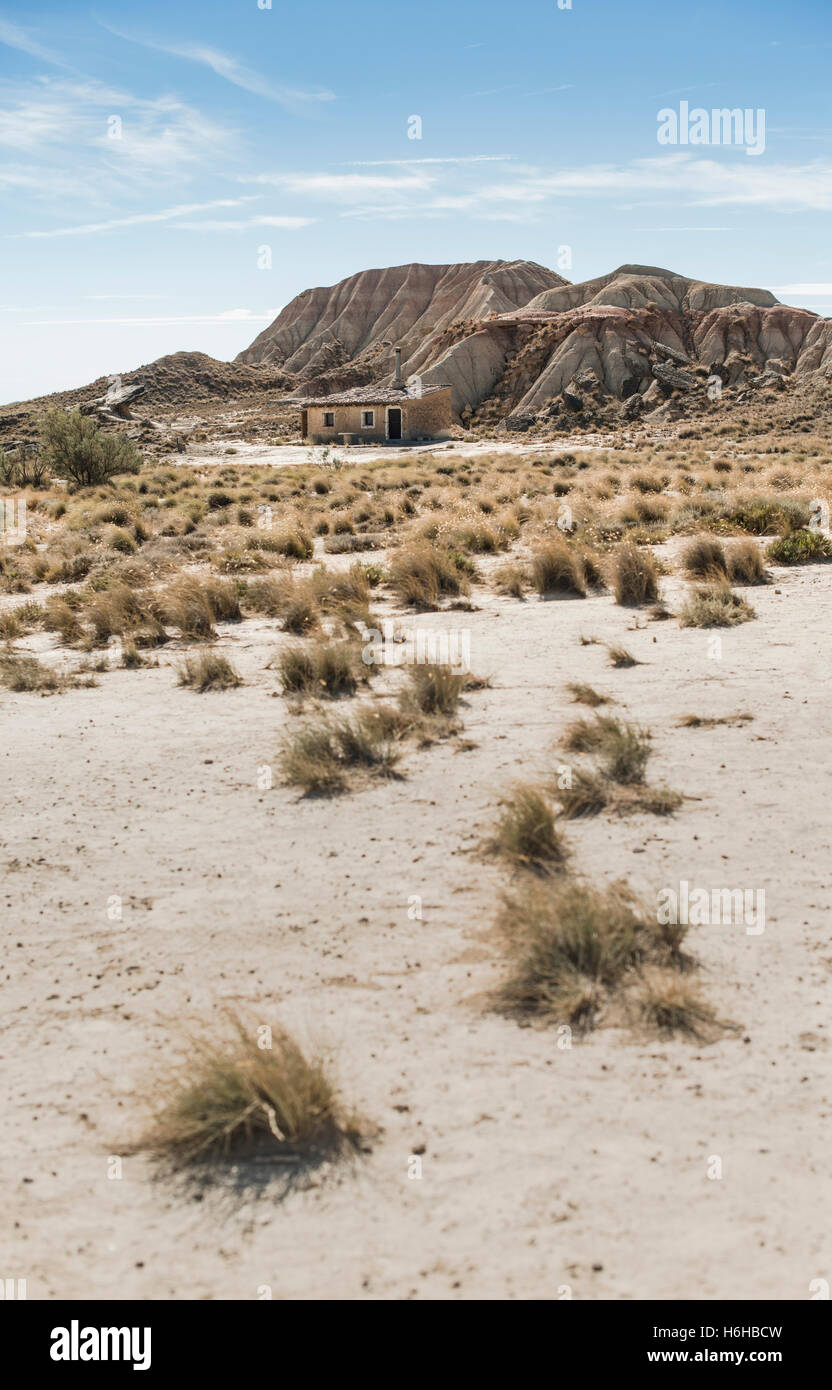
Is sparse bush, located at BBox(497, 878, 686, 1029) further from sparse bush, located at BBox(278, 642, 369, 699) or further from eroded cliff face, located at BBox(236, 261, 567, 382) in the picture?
eroded cliff face, located at BBox(236, 261, 567, 382)

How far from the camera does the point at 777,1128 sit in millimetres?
3820

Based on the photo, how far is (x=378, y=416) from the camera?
56.2 m

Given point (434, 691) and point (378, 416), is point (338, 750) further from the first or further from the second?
point (378, 416)

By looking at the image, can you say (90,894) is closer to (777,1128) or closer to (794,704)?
(777,1128)

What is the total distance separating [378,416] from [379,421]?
0.88 ft

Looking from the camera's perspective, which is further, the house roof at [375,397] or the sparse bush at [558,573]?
the house roof at [375,397]

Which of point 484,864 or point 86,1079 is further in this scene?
point 484,864

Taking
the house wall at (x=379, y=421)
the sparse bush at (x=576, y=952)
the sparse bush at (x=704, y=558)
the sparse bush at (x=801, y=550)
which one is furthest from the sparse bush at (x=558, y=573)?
the house wall at (x=379, y=421)

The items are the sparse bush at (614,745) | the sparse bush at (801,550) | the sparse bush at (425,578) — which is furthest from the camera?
the sparse bush at (801,550)

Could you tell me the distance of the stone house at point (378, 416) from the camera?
55.9 m

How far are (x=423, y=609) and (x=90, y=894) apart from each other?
299 inches

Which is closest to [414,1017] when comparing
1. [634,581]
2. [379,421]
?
[634,581]

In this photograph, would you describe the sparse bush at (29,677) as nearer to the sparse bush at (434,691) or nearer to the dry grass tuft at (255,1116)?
the sparse bush at (434,691)
